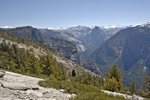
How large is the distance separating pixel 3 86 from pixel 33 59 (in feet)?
136

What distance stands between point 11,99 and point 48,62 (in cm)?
4091

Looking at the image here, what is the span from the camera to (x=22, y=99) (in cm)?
823

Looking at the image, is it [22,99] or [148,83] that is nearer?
[22,99]

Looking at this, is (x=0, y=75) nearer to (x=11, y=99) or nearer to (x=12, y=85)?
(x=12, y=85)

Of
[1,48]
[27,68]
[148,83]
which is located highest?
[1,48]

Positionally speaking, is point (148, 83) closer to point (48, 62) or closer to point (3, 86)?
point (48, 62)

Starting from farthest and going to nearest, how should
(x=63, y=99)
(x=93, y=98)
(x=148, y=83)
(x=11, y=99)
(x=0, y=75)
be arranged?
(x=148, y=83) → (x=0, y=75) → (x=63, y=99) → (x=93, y=98) → (x=11, y=99)

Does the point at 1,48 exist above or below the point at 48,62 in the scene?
above

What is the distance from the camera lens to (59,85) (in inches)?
576

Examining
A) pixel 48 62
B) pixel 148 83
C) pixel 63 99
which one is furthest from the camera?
pixel 48 62

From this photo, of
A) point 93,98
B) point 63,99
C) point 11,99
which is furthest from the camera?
point 63,99

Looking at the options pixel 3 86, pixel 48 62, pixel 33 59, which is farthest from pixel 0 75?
pixel 33 59

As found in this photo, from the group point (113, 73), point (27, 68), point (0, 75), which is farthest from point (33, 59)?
point (0, 75)

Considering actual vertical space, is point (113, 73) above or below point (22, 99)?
below
